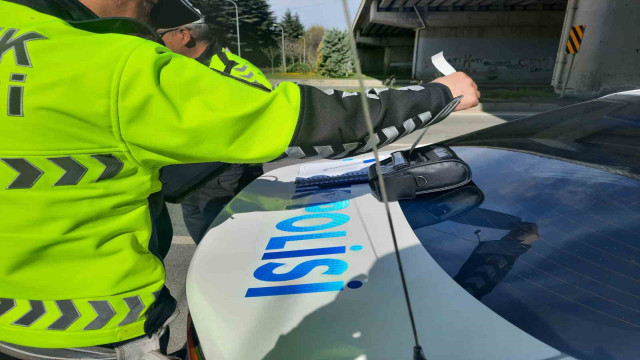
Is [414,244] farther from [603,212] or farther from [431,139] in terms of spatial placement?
[431,139]

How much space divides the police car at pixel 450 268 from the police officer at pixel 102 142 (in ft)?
0.77

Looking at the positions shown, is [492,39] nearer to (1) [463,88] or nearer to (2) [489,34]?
(2) [489,34]

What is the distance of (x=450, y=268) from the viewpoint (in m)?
0.99

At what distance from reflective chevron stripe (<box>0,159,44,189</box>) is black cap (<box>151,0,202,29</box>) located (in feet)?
3.14

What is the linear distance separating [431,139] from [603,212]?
582cm

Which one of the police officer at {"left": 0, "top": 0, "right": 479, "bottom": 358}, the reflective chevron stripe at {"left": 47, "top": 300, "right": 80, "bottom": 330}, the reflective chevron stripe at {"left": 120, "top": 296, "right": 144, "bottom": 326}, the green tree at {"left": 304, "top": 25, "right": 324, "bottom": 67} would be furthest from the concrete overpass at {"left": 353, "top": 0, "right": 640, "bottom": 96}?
the reflective chevron stripe at {"left": 47, "top": 300, "right": 80, "bottom": 330}

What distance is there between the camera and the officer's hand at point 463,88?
3.45 feet

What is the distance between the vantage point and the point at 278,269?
41.5 inches

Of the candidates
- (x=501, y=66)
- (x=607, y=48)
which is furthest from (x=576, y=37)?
(x=501, y=66)

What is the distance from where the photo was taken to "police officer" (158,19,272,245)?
163cm

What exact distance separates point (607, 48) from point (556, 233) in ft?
43.4

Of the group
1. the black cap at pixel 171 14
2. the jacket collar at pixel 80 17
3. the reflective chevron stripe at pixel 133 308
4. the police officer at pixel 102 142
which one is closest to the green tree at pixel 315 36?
the police officer at pixel 102 142

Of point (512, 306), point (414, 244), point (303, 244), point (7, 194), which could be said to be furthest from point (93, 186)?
point (512, 306)

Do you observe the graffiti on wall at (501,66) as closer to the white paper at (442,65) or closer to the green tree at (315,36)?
the green tree at (315,36)
